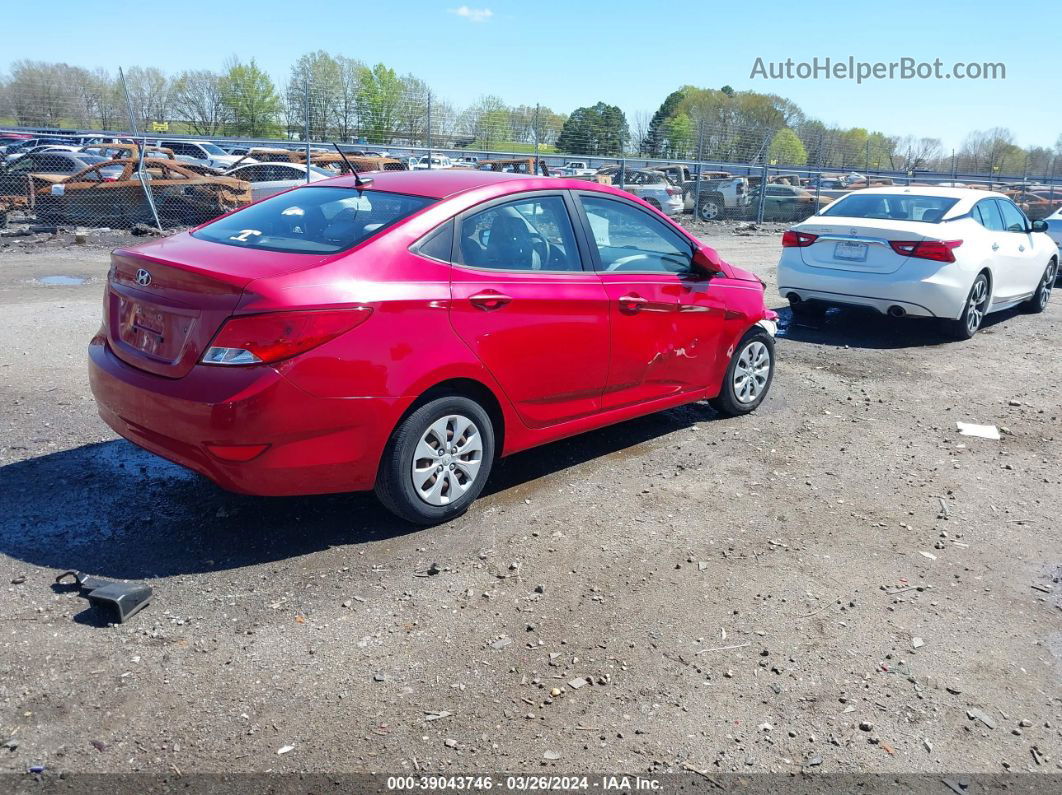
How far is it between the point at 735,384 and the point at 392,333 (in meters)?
3.11

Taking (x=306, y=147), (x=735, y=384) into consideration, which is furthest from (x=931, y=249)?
(x=306, y=147)

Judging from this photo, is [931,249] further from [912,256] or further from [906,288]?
[906,288]

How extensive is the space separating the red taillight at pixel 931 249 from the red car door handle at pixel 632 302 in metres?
4.76

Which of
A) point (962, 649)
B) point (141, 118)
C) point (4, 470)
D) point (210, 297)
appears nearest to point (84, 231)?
point (141, 118)

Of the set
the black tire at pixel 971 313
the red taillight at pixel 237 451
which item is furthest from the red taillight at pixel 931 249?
the red taillight at pixel 237 451

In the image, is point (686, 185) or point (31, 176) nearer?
point (31, 176)

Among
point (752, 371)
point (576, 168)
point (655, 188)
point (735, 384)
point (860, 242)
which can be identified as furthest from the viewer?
point (576, 168)

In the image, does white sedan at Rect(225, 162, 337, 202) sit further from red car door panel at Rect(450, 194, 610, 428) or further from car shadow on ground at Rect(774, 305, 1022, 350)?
red car door panel at Rect(450, 194, 610, 428)

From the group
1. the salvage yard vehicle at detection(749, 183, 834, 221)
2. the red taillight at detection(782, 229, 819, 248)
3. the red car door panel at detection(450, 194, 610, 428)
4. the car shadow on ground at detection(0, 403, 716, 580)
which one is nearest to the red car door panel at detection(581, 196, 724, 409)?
the red car door panel at detection(450, 194, 610, 428)

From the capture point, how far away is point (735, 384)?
629cm

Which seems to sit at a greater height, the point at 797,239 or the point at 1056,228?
the point at 1056,228

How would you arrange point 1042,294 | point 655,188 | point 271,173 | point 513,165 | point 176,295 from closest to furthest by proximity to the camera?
point 176,295
point 1042,294
point 271,173
point 513,165
point 655,188

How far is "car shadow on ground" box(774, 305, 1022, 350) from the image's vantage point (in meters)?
9.41

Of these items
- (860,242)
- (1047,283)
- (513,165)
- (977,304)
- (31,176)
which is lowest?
(977,304)
